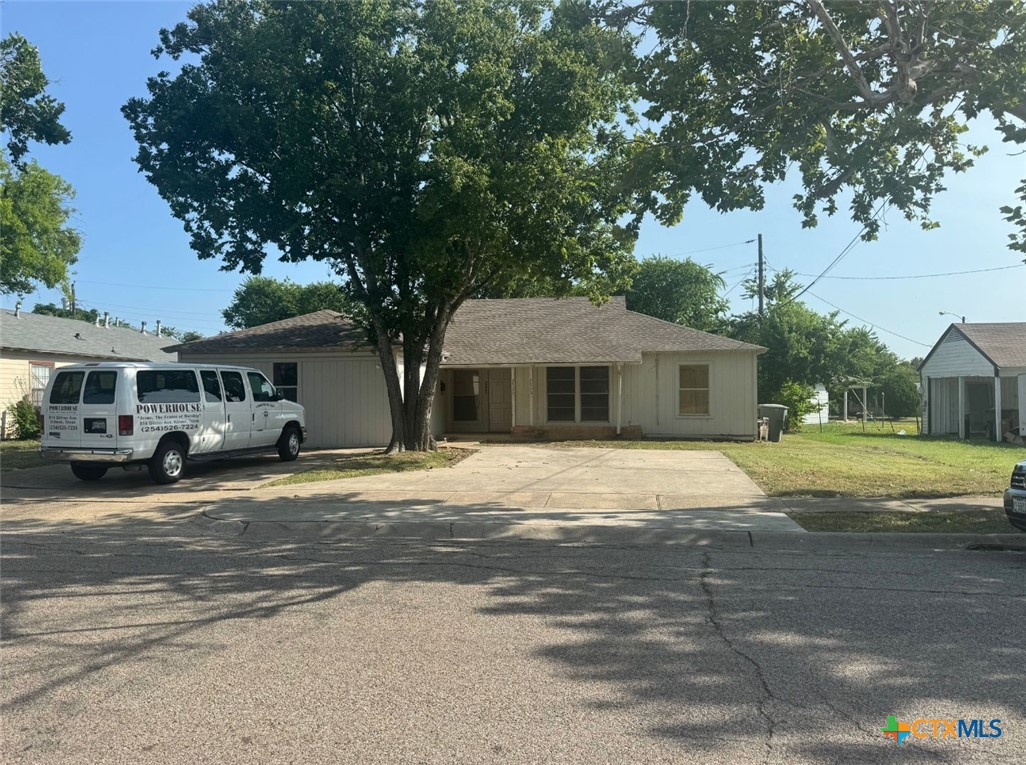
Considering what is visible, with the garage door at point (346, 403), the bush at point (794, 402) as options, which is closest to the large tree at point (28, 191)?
the garage door at point (346, 403)

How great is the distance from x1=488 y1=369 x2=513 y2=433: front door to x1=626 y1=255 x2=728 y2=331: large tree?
24233mm

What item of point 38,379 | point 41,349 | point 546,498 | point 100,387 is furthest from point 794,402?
point 38,379

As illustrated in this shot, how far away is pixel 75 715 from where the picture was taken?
3.91 m

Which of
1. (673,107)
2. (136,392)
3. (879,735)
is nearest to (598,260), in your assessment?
(673,107)

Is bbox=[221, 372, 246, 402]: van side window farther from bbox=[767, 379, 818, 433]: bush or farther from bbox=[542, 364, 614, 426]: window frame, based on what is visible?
bbox=[767, 379, 818, 433]: bush

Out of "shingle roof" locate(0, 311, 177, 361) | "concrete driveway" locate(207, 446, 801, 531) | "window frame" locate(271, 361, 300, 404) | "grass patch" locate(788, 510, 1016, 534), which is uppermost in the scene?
"shingle roof" locate(0, 311, 177, 361)

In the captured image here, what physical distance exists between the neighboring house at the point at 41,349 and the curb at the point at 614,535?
17.2m

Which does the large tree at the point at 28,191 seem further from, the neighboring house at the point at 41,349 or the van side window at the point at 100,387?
the van side window at the point at 100,387

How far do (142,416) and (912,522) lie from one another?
433 inches

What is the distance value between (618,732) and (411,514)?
638 cm

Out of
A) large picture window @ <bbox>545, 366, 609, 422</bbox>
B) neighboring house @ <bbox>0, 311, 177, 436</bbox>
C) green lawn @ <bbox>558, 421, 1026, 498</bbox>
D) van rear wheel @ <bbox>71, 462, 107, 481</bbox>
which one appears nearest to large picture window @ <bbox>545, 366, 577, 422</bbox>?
large picture window @ <bbox>545, 366, 609, 422</bbox>

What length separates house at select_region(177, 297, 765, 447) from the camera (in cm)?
1953

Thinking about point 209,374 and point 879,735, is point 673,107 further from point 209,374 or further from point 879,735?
point 879,735

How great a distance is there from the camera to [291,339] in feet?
65.8
